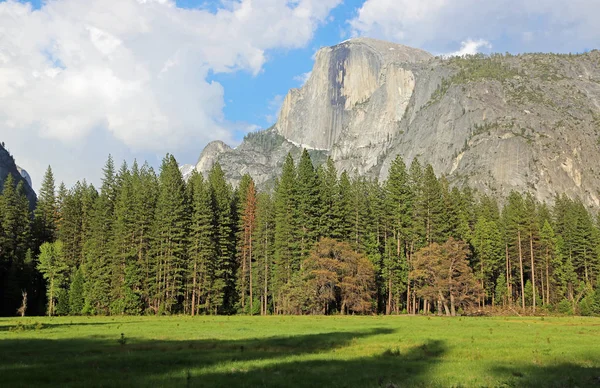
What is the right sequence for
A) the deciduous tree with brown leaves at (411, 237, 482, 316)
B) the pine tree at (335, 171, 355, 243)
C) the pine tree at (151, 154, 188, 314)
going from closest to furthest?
the deciduous tree with brown leaves at (411, 237, 482, 316), the pine tree at (151, 154, 188, 314), the pine tree at (335, 171, 355, 243)

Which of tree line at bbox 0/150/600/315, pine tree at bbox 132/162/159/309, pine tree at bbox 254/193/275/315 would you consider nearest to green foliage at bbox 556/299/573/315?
tree line at bbox 0/150/600/315

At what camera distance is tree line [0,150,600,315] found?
60.7m

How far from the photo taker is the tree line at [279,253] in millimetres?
60691

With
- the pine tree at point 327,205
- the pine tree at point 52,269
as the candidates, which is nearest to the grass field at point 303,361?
the pine tree at point 327,205

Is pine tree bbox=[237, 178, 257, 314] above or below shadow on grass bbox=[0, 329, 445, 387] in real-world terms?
above

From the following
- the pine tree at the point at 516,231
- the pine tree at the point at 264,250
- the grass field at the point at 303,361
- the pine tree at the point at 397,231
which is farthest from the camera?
the pine tree at the point at 516,231

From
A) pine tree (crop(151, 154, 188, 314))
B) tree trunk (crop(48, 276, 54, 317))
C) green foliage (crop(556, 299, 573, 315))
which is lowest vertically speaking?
green foliage (crop(556, 299, 573, 315))

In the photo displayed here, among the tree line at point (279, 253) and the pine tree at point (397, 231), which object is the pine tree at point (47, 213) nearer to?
the tree line at point (279, 253)

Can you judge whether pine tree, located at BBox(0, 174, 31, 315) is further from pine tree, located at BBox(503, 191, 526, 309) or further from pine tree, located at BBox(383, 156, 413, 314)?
pine tree, located at BBox(503, 191, 526, 309)

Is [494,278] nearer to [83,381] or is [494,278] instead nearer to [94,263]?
[94,263]

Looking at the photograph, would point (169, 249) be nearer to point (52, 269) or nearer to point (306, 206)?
point (52, 269)

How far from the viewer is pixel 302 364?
16.8 meters

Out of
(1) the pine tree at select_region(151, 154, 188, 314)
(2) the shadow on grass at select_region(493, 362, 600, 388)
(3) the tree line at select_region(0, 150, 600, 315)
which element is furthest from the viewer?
(1) the pine tree at select_region(151, 154, 188, 314)

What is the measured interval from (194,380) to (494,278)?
82.8 m
